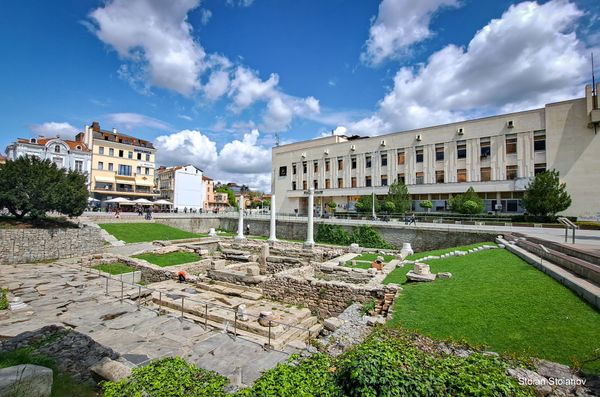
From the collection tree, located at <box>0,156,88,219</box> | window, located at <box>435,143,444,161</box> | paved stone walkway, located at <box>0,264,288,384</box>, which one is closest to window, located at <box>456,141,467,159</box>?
window, located at <box>435,143,444,161</box>

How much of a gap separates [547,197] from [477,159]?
12.3 meters

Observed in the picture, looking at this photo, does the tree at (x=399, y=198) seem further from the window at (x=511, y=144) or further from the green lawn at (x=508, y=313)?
the green lawn at (x=508, y=313)

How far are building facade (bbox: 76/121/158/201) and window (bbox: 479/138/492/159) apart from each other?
52637 mm

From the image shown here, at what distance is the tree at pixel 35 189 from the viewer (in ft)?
64.6

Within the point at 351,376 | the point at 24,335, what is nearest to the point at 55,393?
the point at 24,335

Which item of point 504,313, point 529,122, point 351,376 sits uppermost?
point 529,122

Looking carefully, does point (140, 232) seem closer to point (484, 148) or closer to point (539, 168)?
point (484, 148)

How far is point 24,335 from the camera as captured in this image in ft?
23.9

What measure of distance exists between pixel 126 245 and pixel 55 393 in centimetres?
2264

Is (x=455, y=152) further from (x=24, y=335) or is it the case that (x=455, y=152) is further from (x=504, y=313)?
(x=24, y=335)

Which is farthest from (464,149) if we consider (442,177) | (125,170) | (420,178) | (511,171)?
(125,170)

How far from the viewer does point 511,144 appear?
3506 centimetres

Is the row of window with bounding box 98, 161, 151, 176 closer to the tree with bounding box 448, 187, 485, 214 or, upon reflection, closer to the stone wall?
the stone wall

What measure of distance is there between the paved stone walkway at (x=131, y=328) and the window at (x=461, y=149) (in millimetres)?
39957
